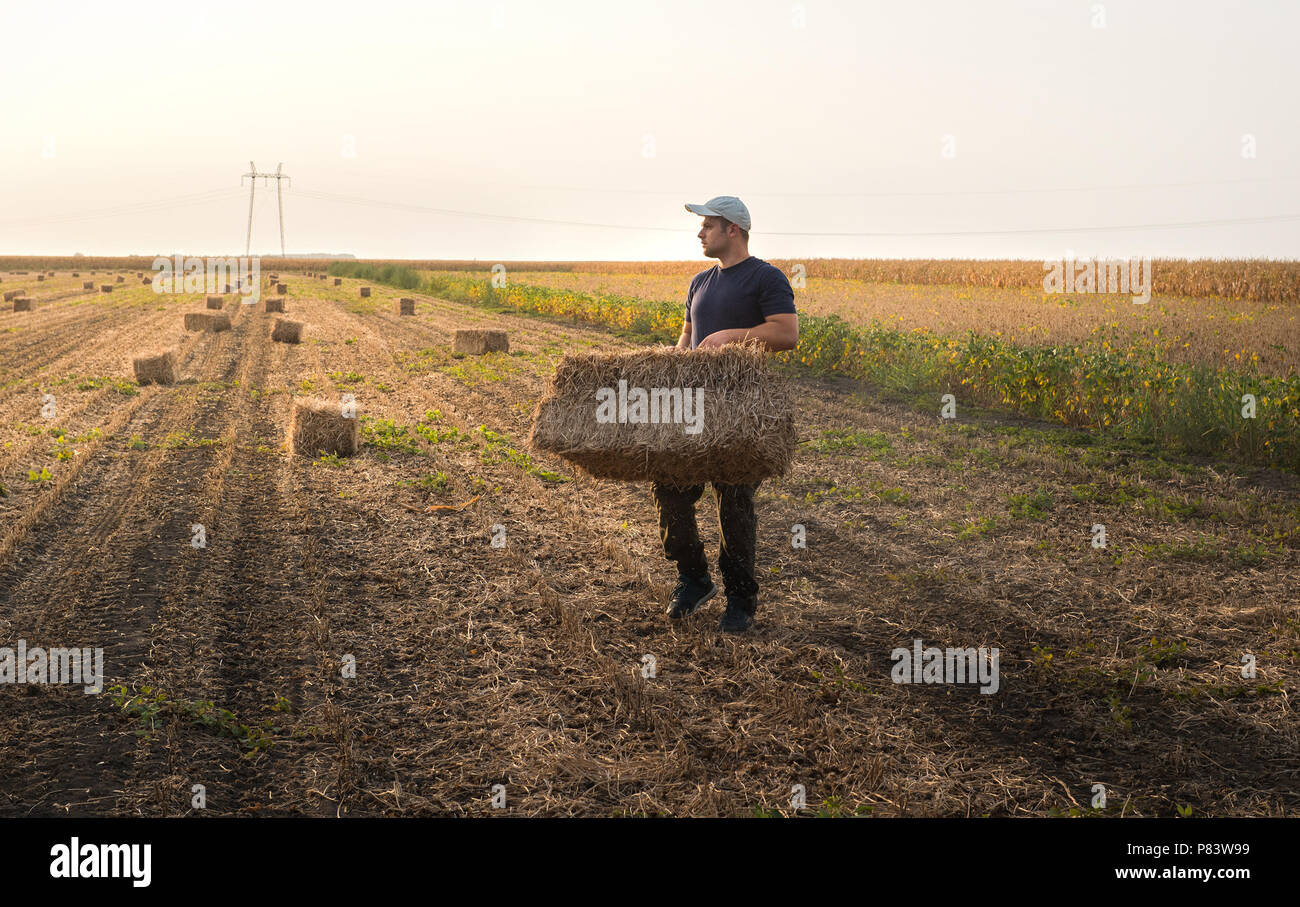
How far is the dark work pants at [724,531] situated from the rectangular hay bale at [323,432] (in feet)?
18.6

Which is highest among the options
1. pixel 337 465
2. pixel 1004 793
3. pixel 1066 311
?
pixel 1066 311

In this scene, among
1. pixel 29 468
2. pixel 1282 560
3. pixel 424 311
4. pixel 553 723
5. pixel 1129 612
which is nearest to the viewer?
pixel 553 723

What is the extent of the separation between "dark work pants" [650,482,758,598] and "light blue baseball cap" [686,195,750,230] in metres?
1.51

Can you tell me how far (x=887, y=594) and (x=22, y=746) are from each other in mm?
4985

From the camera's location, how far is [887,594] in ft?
20.6

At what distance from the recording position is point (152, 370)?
15.1 m

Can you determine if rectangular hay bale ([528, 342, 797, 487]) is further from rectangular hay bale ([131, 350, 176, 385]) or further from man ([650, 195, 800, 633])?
rectangular hay bale ([131, 350, 176, 385])

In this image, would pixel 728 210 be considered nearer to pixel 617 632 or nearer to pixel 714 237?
pixel 714 237

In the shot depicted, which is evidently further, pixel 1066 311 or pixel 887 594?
pixel 1066 311

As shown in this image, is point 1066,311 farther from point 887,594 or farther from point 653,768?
point 653,768

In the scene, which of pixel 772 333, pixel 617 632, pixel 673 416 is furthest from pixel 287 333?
pixel 772 333

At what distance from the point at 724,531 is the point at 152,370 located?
43.2 feet
